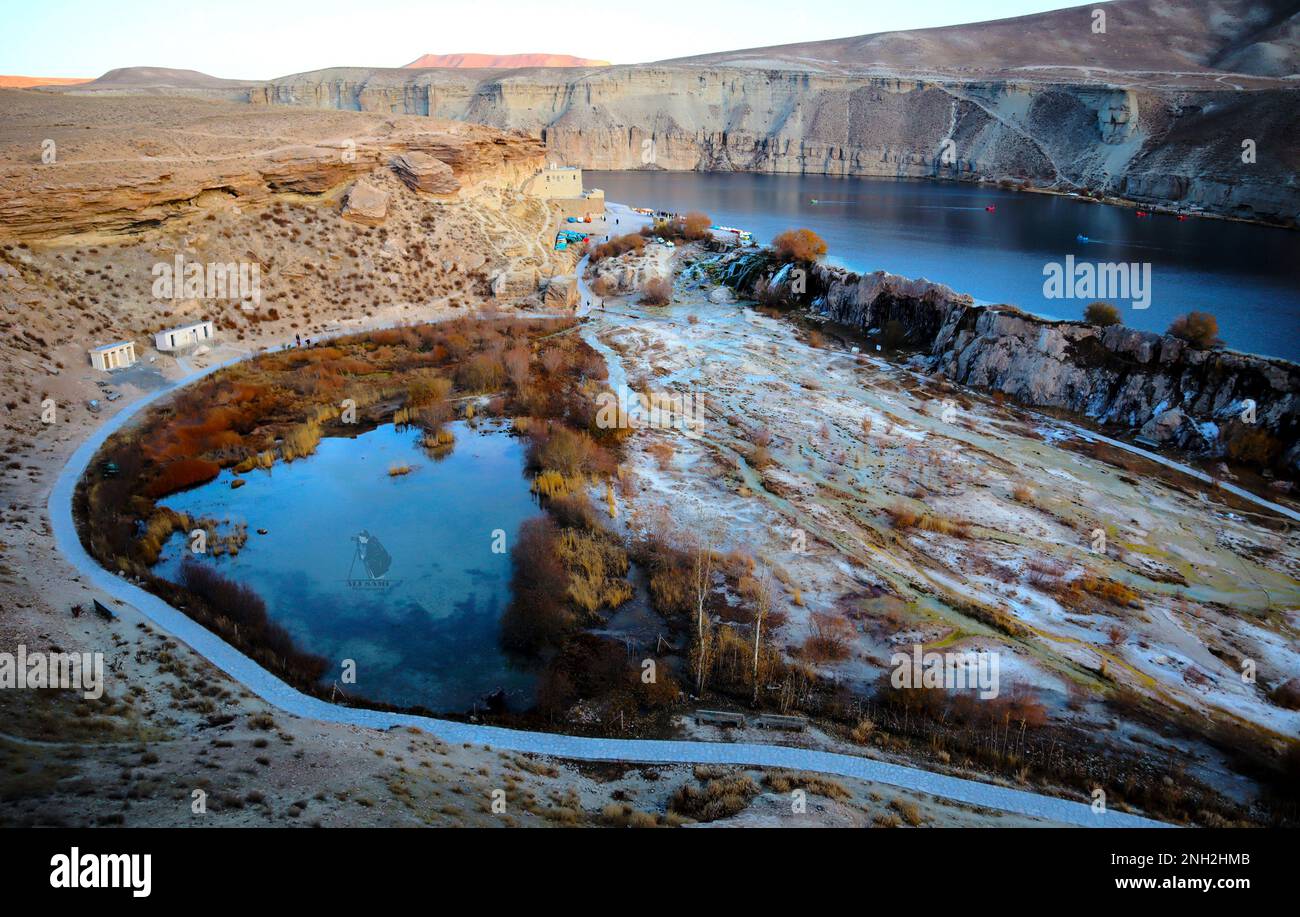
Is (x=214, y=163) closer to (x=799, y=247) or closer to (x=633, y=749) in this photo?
(x=799, y=247)

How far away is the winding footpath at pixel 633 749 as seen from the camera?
30.8ft

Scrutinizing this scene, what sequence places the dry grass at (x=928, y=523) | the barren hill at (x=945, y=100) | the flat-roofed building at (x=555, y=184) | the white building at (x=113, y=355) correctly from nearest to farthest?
the dry grass at (x=928, y=523)
the white building at (x=113, y=355)
the flat-roofed building at (x=555, y=184)
the barren hill at (x=945, y=100)

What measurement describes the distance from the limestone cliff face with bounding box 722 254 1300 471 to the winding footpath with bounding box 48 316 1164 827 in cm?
1650

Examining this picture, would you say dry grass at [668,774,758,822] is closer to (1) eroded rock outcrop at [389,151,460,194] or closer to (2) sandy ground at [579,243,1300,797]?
(2) sandy ground at [579,243,1300,797]

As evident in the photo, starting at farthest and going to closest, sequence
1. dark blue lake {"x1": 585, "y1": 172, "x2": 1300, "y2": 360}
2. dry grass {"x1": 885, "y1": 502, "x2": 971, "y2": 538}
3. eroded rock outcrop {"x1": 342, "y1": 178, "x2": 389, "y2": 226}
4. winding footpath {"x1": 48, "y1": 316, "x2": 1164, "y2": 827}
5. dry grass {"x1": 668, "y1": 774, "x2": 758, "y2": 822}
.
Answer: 1. eroded rock outcrop {"x1": 342, "y1": 178, "x2": 389, "y2": 226}
2. dark blue lake {"x1": 585, "y1": 172, "x2": 1300, "y2": 360}
3. dry grass {"x1": 885, "y1": 502, "x2": 971, "y2": 538}
4. winding footpath {"x1": 48, "y1": 316, "x2": 1164, "y2": 827}
5. dry grass {"x1": 668, "y1": 774, "x2": 758, "y2": 822}

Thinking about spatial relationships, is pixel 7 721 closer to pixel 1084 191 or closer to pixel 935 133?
pixel 1084 191

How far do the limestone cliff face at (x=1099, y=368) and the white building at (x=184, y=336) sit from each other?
84.5ft

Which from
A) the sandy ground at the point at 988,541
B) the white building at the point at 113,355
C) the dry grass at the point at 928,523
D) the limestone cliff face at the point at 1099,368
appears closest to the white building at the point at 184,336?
the white building at the point at 113,355

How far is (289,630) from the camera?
1340cm

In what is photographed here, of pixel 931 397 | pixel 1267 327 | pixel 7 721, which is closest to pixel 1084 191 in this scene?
pixel 1267 327

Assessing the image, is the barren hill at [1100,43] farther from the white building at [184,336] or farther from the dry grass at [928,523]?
the white building at [184,336]

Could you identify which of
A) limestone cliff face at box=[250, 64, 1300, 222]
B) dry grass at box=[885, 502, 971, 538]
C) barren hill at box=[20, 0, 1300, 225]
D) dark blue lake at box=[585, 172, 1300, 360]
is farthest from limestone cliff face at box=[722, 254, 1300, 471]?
limestone cliff face at box=[250, 64, 1300, 222]

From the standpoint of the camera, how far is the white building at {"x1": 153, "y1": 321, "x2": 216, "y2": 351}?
2472 centimetres
